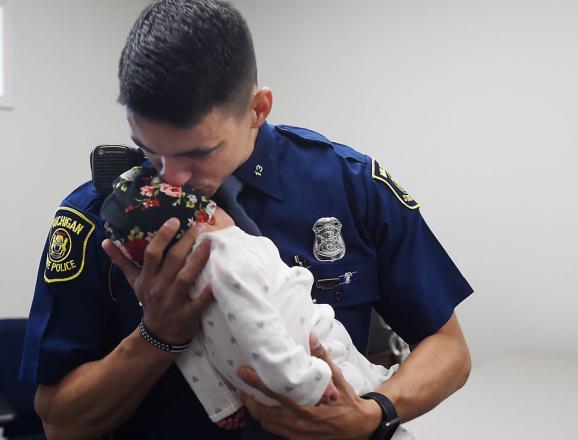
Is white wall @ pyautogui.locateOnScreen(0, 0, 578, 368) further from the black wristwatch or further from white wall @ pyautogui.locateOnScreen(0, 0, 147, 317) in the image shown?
the black wristwatch

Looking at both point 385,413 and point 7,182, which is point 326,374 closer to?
point 385,413

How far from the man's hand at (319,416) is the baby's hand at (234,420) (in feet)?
0.13

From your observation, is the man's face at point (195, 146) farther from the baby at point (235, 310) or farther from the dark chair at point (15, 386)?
the dark chair at point (15, 386)

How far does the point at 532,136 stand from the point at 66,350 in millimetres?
2214

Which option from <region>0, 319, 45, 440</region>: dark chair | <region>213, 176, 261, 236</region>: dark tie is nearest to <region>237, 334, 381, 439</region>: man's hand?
<region>213, 176, 261, 236</region>: dark tie

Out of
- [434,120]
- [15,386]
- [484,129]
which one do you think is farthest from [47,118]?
[484,129]

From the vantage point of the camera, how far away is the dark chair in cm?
207

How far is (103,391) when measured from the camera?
93cm

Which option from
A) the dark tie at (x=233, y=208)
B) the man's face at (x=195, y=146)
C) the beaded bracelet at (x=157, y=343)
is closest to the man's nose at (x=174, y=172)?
the man's face at (x=195, y=146)

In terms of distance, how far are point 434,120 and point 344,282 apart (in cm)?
189

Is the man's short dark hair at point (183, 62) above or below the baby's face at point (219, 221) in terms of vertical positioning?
above

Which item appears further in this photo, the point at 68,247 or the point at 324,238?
the point at 324,238

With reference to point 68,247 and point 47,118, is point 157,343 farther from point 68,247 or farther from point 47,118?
point 47,118

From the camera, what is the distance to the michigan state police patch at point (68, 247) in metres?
0.96
